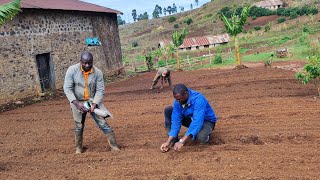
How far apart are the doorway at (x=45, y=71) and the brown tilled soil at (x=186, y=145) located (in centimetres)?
530

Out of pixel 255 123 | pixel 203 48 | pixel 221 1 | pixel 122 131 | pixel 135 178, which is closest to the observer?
pixel 135 178

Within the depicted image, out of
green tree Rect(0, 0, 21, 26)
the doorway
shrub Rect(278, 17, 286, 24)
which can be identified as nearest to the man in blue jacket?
green tree Rect(0, 0, 21, 26)

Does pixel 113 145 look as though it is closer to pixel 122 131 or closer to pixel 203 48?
pixel 122 131

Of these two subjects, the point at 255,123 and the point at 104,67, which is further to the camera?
the point at 104,67

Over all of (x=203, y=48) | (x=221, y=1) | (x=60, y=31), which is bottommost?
(x=203, y=48)

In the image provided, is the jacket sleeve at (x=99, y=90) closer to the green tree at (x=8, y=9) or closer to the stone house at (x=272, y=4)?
the green tree at (x=8, y=9)

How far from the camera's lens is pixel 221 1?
86875 mm

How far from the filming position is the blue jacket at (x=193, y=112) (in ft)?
18.4

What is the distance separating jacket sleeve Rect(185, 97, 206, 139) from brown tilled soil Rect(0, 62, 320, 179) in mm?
390

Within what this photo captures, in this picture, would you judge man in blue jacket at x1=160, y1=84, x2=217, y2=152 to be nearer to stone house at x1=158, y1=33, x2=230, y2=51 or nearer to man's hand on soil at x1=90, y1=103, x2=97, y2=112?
man's hand on soil at x1=90, y1=103, x2=97, y2=112

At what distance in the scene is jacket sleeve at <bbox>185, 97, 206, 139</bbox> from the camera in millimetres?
5578

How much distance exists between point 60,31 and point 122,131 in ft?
34.9

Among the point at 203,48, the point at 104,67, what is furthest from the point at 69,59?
the point at 203,48

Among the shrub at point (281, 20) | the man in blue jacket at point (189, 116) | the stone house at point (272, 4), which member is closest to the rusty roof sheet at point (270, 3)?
the stone house at point (272, 4)
